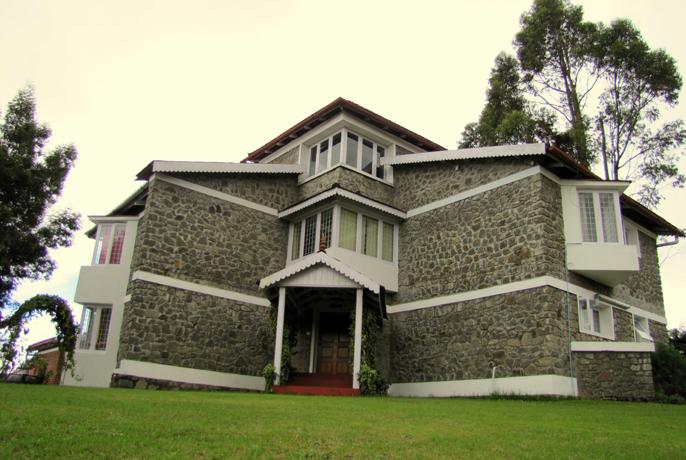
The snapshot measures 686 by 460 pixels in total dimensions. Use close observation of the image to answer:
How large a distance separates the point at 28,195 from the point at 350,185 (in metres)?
13.4

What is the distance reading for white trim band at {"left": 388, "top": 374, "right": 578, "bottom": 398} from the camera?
1417 cm

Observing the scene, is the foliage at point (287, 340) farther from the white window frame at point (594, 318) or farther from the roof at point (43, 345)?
the roof at point (43, 345)

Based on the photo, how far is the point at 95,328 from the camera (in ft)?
61.3

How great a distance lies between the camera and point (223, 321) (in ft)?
58.9

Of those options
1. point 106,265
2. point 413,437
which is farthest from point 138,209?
point 413,437

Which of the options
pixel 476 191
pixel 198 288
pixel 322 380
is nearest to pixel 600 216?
pixel 476 191

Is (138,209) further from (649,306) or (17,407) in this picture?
(649,306)

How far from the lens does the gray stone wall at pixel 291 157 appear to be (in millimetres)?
21719

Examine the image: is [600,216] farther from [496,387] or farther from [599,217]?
[496,387]

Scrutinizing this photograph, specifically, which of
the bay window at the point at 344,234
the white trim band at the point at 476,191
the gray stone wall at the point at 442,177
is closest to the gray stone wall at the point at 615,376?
the white trim band at the point at 476,191

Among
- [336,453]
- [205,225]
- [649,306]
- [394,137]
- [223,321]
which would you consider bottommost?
[336,453]

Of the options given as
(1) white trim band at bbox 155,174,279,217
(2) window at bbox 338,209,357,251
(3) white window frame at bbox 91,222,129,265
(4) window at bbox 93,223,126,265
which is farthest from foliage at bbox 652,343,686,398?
(4) window at bbox 93,223,126,265

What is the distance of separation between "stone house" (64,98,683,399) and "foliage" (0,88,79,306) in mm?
5567

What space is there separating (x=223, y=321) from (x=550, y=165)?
10625 millimetres
